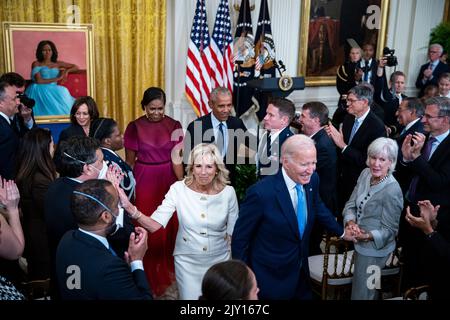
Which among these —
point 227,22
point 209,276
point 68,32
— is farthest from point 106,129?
point 227,22

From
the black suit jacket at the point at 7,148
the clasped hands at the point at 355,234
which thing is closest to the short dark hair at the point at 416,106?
the clasped hands at the point at 355,234

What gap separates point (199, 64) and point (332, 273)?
5.04 meters

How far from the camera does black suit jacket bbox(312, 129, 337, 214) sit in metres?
4.47

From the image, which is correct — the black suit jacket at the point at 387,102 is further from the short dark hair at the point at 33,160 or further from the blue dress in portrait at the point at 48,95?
the short dark hair at the point at 33,160

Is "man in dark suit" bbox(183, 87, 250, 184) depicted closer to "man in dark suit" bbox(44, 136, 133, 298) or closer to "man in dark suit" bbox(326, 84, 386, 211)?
"man in dark suit" bbox(326, 84, 386, 211)

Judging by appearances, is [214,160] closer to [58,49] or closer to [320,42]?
[58,49]

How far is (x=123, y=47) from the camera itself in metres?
7.68

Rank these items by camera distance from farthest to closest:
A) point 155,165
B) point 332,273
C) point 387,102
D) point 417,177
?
point 387,102
point 155,165
point 417,177
point 332,273

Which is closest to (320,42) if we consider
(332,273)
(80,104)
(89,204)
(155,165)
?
(155,165)

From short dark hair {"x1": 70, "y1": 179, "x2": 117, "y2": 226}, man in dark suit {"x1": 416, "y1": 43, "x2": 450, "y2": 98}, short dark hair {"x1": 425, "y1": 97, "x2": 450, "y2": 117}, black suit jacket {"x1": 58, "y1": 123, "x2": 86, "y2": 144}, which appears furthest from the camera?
man in dark suit {"x1": 416, "y1": 43, "x2": 450, "y2": 98}

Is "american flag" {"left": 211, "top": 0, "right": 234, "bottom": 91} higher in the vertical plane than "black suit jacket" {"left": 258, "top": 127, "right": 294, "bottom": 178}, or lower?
higher

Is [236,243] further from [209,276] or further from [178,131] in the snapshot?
[178,131]

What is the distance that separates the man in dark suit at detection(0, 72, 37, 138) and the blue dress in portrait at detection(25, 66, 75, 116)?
143cm

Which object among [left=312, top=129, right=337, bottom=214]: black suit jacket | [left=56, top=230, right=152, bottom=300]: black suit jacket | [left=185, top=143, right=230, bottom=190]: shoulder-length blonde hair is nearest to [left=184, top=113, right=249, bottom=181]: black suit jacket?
[left=312, top=129, right=337, bottom=214]: black suit jacket
